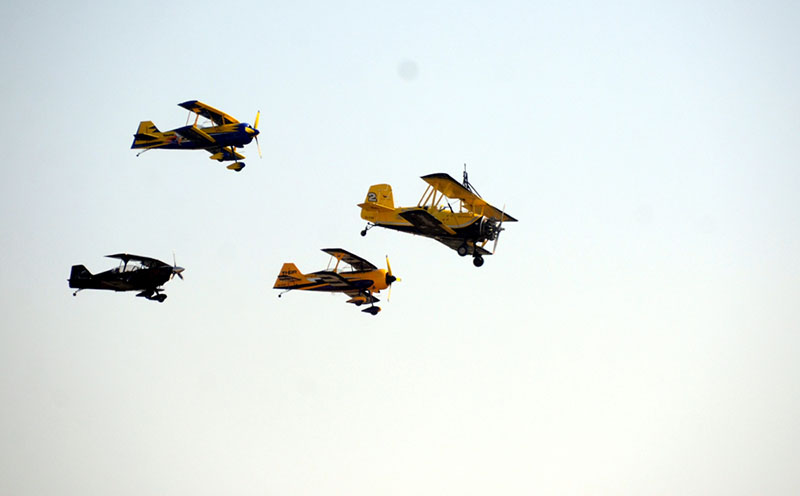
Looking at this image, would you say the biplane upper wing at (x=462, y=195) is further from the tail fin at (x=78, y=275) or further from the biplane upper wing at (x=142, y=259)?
the tail fin at (x=78, y=275)

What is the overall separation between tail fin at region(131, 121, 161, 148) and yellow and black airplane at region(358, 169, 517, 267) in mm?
13197

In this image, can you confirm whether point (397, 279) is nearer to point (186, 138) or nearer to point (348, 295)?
point (348, 295)

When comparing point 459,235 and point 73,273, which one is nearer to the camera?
point 459,235

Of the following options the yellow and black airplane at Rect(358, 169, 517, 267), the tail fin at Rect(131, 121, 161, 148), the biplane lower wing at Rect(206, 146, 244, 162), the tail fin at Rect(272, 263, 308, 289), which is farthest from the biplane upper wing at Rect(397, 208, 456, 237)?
the tail fin at Rect(131, 121, 161, 148)

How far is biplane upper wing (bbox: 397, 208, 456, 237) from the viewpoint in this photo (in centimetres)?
4016

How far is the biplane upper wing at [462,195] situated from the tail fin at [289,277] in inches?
378

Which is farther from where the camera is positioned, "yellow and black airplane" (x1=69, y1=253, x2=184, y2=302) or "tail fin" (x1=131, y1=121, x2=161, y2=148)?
"tail fin" (x1=131, y1=121, x2=161, y2=148)

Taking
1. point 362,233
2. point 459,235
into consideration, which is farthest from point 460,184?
point 362,233

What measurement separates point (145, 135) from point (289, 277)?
10853 millimetres

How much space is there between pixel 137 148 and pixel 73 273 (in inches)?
300

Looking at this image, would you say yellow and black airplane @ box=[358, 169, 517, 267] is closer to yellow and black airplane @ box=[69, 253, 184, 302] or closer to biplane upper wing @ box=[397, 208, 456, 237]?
biplane upper wing @ box=[397, 208, 456, 237]

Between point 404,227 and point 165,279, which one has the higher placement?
point 404,227

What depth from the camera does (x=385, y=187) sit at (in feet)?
149

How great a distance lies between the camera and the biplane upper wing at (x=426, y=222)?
40.2 m
